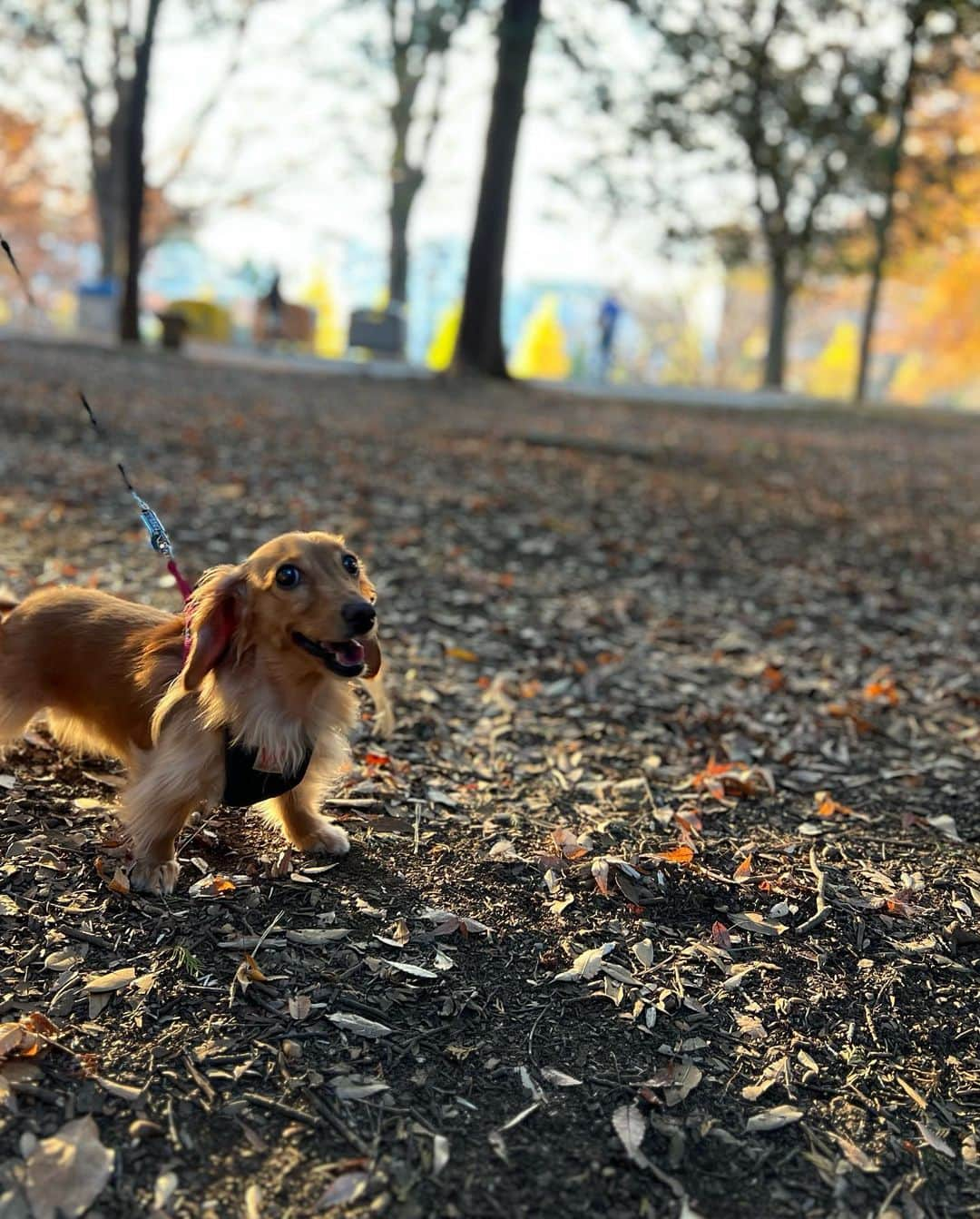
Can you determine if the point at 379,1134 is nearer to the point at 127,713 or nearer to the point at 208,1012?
the point at 208,1012

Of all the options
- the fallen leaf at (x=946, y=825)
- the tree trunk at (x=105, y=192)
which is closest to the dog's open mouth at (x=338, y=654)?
the fallen leaf at (x=946, y=825)

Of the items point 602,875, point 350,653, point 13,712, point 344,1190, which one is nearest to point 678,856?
point 602,875

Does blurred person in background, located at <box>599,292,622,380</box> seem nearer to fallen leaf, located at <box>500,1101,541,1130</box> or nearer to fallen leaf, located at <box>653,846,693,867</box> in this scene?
fallen leaf, located at <box>653,846,693,867</box>

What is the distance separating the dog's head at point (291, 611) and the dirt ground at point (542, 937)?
2.56 ft

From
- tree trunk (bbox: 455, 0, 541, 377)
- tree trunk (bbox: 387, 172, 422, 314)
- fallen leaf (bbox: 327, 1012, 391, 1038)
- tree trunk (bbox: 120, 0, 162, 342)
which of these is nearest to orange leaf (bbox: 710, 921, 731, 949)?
fallen leaf (bbox: 327, 1012, 391, 1038)

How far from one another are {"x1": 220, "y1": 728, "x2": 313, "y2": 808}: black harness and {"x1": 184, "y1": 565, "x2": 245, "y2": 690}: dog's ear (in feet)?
0.71

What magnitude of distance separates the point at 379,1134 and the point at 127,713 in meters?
1.59

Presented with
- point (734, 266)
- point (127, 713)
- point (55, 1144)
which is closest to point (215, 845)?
point (127, 713)

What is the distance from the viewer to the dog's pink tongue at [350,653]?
117 inches

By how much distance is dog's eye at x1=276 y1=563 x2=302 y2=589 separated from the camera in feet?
9.67

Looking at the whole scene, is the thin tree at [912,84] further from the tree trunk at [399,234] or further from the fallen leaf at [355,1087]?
the fallen leaf at [355,1087]

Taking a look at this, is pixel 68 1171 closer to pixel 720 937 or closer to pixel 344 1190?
pixel 344 1190

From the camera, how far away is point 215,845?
139 inches

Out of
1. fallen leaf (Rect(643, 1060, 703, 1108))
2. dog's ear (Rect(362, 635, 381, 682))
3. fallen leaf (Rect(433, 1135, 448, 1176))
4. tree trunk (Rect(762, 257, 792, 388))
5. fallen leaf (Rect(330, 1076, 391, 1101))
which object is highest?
tree trunk (Rect(762, 257, 792, 388))
